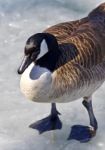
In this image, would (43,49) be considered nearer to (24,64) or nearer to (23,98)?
(24,64)

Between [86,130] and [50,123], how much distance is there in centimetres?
30

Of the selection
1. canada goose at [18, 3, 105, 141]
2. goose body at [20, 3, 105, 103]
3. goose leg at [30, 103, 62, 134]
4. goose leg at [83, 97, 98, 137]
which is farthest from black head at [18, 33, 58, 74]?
goose leg at [30, 103, 62, 134]

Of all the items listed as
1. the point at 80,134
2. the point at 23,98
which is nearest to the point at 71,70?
the point at 80,134

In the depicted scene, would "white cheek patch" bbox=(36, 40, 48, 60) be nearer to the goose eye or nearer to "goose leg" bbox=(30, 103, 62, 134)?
the goose eye

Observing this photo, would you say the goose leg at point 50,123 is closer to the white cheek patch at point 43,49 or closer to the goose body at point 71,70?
the goose body at point 71,70

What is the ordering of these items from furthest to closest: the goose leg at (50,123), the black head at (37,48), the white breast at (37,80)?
the goose leg at (50,123) < the white breast at (37,80) < the black head at (37,48)

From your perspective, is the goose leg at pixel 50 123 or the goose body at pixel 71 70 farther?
the goose leg at pixel 50 123

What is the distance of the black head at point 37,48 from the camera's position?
320 cm

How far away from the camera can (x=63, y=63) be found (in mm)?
3402

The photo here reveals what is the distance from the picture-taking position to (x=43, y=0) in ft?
18.3

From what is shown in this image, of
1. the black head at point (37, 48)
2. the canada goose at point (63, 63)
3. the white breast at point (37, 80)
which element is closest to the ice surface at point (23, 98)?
the canada goose at point (63, 63)

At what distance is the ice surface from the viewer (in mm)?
Answer: 3822

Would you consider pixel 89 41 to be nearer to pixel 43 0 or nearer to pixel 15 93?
pixel 15 93

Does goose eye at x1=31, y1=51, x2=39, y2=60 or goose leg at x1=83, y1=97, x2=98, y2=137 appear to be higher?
goose eye at x1=31, y1=51, x2=39, y2=60
